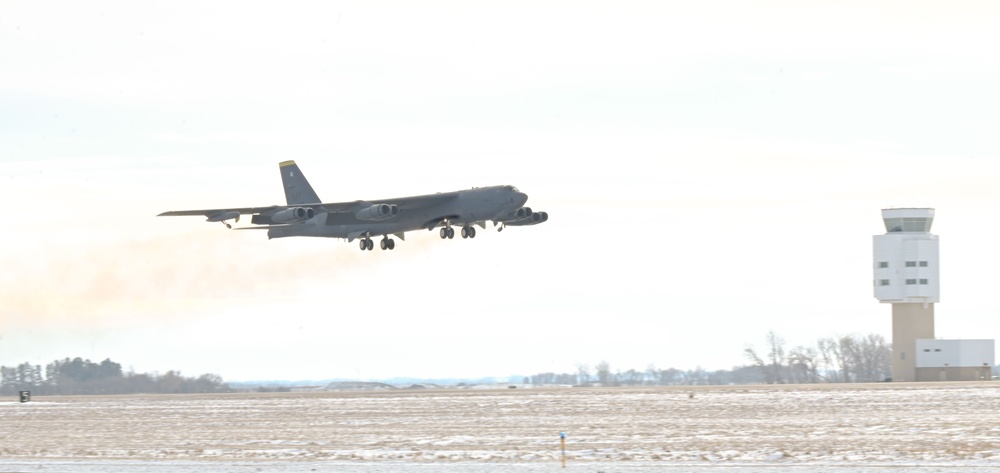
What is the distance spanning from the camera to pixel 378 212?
172ft

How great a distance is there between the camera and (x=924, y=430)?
40750 mm

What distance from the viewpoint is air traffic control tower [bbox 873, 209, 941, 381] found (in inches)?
3858

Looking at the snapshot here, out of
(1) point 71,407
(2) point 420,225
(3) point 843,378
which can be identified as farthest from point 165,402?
(3) point 843,378

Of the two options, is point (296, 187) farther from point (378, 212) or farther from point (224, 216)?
point (378, 212)

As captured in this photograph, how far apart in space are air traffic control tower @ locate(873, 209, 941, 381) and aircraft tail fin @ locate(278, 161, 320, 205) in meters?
51.4

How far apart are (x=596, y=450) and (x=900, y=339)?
67.9 metres

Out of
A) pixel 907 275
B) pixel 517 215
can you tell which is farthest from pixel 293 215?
pixel 907 275

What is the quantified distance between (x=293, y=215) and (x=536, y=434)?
15.5m

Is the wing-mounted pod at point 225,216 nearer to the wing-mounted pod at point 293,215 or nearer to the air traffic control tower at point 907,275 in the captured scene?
the wing-mounted pod at point 293,215

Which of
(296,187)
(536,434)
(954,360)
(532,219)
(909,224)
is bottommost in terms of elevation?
(536,434)

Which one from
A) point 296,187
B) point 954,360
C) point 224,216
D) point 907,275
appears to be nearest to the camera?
point 224,216

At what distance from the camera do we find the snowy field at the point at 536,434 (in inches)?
1282

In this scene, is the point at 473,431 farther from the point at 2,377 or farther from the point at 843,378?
the point at 2,377

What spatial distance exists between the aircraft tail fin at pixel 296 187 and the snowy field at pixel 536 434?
10.2 metres
